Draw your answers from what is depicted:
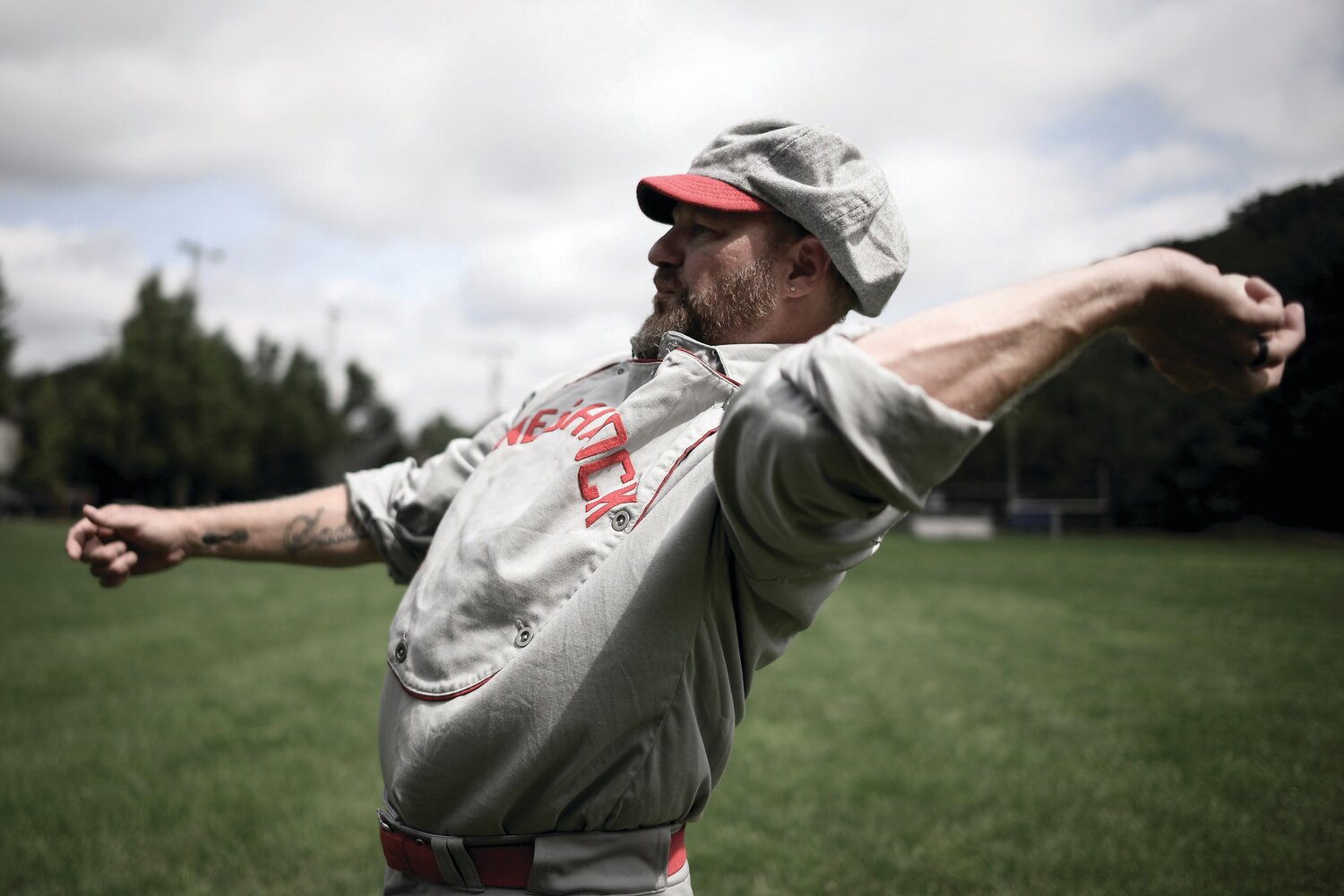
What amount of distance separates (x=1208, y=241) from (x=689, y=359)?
699 cm

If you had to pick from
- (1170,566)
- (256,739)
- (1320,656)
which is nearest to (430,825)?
(256,739)

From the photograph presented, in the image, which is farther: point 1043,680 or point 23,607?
point 23,607

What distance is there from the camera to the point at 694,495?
55.2 inches

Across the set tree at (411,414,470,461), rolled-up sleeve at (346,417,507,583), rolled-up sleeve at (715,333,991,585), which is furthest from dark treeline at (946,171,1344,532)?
tree at (411,414,470,461)

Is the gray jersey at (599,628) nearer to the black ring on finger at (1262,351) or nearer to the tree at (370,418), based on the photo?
the black ring on finger at (1262,351)

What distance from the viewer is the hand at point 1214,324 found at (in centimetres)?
104

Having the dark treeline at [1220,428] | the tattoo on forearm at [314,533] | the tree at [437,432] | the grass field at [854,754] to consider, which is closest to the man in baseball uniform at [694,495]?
the tattoo on forearm at [314,533]

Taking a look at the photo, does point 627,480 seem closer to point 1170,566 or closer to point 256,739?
point 256,739

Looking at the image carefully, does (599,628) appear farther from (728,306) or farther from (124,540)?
(124,540)

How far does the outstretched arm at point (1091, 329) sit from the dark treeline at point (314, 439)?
21.0 meters

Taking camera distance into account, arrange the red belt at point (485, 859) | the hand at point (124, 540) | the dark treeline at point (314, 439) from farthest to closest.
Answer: the dark treeline at point (314, 439)
the hand at point (124, 540)
the red belt at point (485, 859)

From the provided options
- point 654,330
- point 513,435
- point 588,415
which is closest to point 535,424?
point 513,435

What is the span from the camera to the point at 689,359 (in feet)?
5.17

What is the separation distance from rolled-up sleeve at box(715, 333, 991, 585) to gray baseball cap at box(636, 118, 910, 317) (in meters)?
0.63
